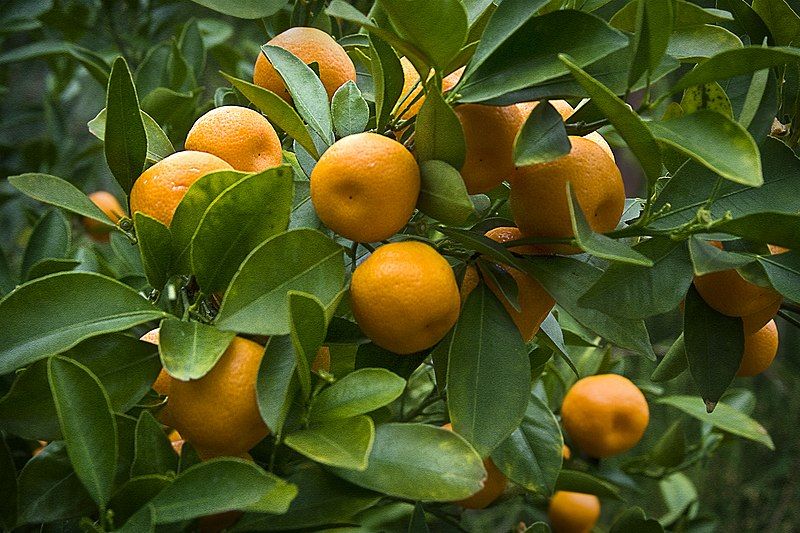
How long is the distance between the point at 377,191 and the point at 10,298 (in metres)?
0.24

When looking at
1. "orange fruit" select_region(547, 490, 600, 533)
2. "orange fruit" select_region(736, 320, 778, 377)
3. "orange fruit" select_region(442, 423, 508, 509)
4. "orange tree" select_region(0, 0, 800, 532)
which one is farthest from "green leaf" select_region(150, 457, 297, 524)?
"orange fruit" select_region(547, 490, 600, 533)

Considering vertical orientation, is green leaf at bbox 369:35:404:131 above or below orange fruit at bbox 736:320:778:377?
above

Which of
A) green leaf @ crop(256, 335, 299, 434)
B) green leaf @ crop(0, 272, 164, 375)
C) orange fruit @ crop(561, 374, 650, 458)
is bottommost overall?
orange fruit @ crop(561, 374, 650, 458)

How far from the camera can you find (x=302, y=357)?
20.1 inches

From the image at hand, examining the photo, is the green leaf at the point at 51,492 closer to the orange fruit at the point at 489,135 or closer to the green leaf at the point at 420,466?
the green leaf at the point at 420,466

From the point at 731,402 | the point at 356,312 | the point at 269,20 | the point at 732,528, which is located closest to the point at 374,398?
the point at 356,312

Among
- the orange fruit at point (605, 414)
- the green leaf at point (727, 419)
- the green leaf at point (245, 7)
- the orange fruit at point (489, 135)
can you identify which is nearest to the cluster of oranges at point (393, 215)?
the orange fruit at point (489, 135)

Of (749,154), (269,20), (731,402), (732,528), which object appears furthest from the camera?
(732,528)

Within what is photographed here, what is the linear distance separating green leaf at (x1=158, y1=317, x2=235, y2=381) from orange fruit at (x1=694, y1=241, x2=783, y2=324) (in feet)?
1.14

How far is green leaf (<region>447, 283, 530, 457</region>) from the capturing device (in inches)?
22.4

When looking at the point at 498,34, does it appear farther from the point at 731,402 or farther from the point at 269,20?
the point at 731,402

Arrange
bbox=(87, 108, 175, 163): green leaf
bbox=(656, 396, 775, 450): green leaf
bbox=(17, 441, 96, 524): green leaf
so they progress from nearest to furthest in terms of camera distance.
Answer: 1. bbox=(17, 441, 96, 524): green leaf
2. bbox=(87, 108, 175, 163): green leaf
3. bbox=(656, 396, 775, 450): green leaf

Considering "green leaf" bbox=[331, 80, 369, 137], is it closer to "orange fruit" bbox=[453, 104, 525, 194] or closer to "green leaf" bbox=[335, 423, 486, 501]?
"orange fruit" bbox=[453, 104, 525, 194]

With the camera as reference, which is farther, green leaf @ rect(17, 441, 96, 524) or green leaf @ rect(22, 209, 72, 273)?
green leaf @ rect(22, 209, 72, 273)
